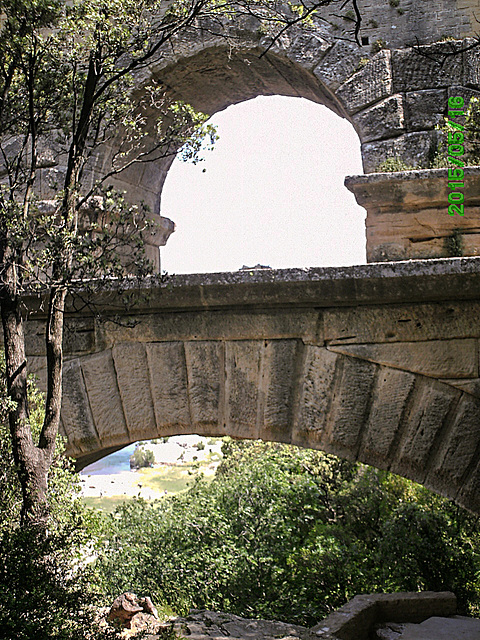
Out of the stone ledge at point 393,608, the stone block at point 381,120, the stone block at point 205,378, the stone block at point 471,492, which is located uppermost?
the stone block at point 381,120

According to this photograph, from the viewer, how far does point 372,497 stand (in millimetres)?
9727

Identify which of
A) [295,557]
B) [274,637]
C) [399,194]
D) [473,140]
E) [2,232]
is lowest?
[295,557]

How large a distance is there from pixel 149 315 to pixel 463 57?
9.98 ft

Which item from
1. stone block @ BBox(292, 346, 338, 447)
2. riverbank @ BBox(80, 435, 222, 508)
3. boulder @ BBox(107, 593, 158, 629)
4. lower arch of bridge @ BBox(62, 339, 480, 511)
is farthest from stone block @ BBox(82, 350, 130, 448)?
riverbank @ BBox(80, 435, 222, 508)

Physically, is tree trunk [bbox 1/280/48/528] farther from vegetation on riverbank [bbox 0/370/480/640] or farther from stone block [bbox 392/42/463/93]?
vegetation on riverbank [bbox 0/370/480/640]

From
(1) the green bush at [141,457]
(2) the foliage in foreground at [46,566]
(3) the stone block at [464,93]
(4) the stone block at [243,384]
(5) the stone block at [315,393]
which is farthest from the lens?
(1) the green bush at [141,457]

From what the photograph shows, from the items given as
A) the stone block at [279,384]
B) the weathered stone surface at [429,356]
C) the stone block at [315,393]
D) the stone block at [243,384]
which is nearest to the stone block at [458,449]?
the weathered stone surface at [429,356]

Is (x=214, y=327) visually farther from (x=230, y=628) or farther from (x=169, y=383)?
(x=230, y=628)

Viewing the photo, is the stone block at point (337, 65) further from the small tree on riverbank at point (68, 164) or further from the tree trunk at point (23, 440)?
the tree trunk at point (23, 440)

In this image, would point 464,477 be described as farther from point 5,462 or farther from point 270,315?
point 5,462

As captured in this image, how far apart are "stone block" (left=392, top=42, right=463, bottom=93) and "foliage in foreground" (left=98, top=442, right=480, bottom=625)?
19.7 feet

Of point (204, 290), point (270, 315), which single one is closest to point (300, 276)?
point (270, 315)

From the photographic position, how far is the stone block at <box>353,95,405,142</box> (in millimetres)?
4715

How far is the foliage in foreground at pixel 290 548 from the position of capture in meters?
8.20
